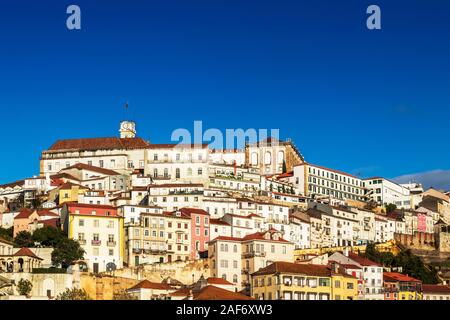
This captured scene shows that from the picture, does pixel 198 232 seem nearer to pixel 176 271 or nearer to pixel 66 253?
pixel 176 271

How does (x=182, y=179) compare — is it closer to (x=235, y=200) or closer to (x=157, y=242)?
(x=235, y=200)

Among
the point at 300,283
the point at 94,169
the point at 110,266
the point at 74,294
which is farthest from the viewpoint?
the point at 94,169

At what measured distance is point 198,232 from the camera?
85.4 m

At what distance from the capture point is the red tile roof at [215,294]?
6644cm

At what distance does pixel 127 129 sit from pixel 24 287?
5073 centimetres

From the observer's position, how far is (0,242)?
76.6 meters

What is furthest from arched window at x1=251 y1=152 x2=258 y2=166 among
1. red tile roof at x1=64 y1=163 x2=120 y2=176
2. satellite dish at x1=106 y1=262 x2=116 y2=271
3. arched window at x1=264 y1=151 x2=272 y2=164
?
satellite dish at x1=106 y1=262 x2=116 y2=271

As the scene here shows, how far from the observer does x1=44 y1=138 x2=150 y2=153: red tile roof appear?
109 meters

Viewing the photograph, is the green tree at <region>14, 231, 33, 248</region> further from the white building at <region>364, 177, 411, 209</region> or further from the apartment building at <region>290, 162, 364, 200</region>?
the white building at <region>364, 177, 411, 209</region>

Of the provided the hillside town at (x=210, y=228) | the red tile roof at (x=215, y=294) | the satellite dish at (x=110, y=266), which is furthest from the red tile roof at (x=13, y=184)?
the red tile roof at (x=215, y=294)

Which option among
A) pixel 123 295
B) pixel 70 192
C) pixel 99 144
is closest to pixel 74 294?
pixel 123 295

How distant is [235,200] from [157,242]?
12.3 meters
